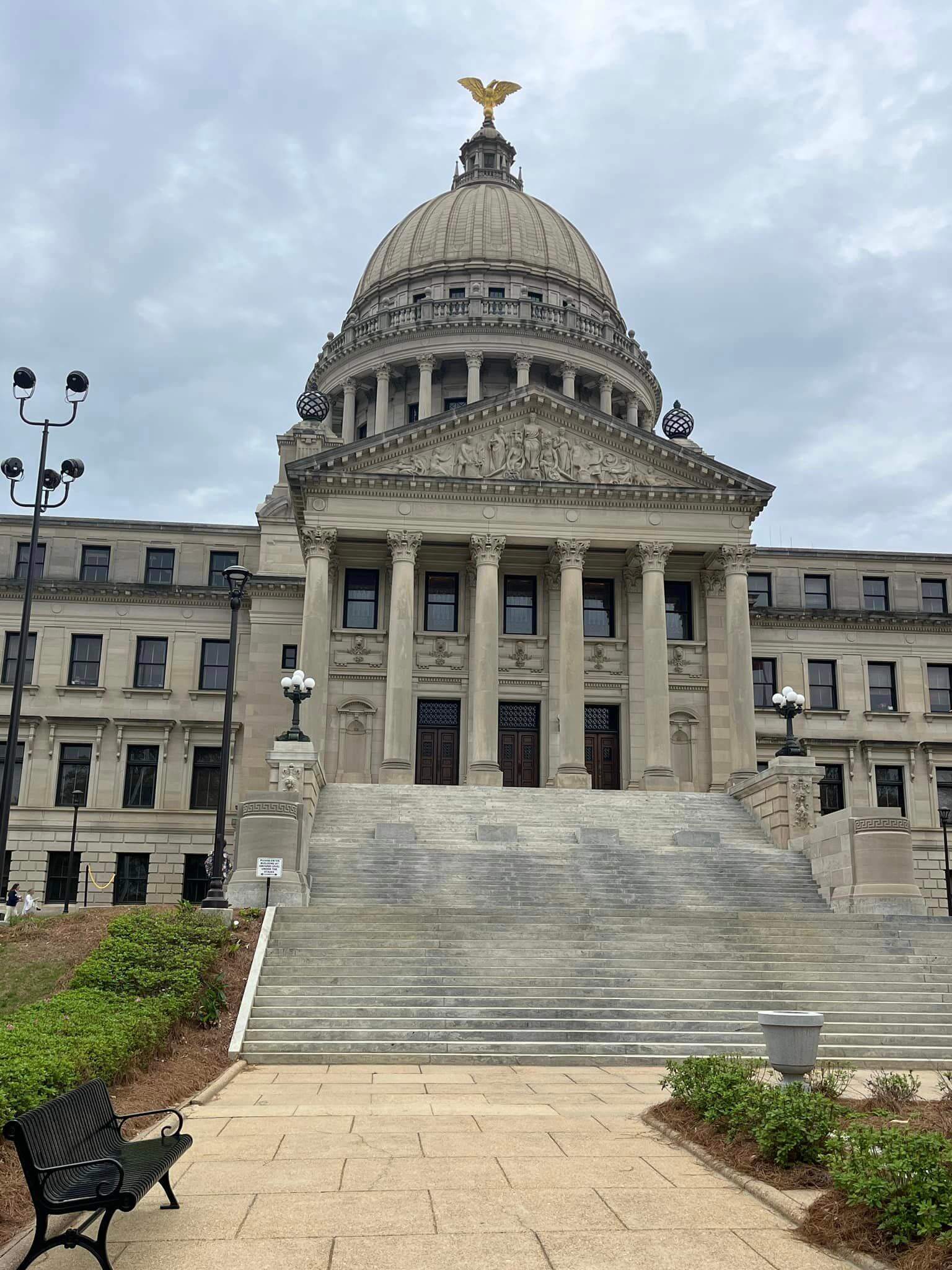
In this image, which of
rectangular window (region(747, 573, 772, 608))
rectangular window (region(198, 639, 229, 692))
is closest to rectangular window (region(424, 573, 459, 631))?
rectangular window (region(198, 639, 229, 692))

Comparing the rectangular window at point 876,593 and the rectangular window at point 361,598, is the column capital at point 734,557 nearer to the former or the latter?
the rectangular window at point 361,598

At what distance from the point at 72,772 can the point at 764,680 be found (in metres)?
31.9

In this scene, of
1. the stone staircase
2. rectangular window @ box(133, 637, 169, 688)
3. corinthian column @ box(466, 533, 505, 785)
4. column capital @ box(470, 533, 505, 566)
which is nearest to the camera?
the stone staircase

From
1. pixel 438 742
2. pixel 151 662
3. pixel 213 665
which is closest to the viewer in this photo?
pixel 438 742

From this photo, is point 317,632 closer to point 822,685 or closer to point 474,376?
point 822,685

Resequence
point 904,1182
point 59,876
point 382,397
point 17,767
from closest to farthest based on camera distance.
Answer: point 904,1182 < point 59,876 < point 17,767 < point 382,397

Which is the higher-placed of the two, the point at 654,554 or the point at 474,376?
the point at 474,376

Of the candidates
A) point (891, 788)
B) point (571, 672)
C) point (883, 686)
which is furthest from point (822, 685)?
point (571, 672)

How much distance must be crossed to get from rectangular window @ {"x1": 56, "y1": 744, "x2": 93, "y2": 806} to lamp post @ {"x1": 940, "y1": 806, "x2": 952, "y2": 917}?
1413 inches

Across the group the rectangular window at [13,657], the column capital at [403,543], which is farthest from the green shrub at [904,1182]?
the rectangular window at [13,657]

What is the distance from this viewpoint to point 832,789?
5191 cm

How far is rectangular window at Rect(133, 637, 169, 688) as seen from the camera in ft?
172

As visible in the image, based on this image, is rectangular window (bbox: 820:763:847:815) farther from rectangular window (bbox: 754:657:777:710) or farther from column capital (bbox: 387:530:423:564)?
column capital (bbox: 387:530:423:564)

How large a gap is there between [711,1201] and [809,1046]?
10.4ft
